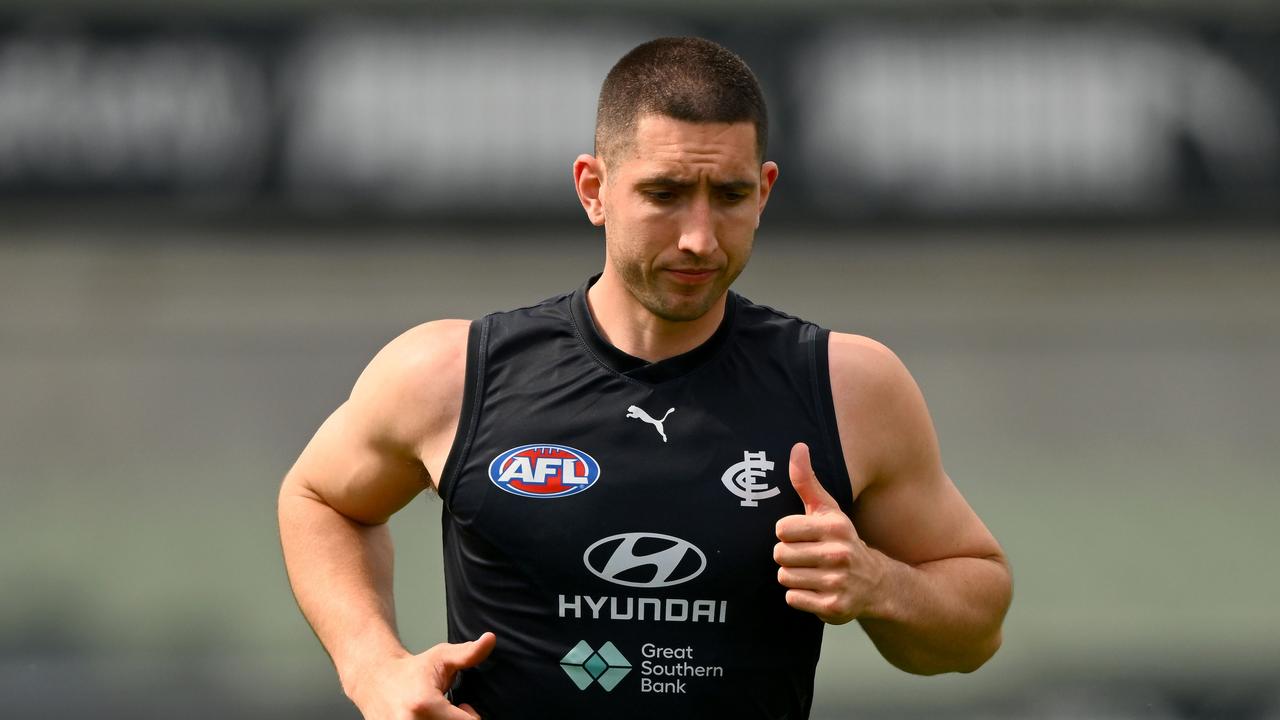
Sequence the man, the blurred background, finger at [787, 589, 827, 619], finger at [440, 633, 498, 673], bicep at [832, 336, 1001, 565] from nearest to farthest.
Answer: finger at [787, 589, 827, 619] → finger at [440, 633, 498, 673] → the man → bicep at [832, 336, 1001, 565] → the blurred background

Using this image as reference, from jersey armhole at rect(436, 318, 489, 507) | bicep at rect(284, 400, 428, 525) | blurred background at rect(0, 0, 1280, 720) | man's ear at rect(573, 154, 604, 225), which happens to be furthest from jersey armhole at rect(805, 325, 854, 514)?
blurred background at rect(0, 0, 1280, 720)

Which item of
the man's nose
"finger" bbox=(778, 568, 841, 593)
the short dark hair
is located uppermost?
the short dark hair

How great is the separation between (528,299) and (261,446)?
1710 mm

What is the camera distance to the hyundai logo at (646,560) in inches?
126

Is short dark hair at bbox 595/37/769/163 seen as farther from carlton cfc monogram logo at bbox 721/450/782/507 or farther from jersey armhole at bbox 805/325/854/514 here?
carlton cfc monogram logo at bbox 721/450/782/507

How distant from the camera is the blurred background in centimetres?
949

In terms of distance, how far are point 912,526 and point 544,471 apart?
28.0 inches

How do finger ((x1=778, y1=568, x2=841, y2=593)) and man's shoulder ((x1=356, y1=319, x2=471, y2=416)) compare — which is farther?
man's shoulder ((x1=356, y1=319, x2=471, y2=416))

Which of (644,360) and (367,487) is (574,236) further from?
(644,360)

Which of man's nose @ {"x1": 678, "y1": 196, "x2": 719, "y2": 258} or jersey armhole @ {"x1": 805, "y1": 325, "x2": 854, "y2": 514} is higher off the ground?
man's nose @ {"x1": 678, "y1": 196, "x2": 719, "y2": 258}

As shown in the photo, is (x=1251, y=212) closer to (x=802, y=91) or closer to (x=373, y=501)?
(x=802, y=91)

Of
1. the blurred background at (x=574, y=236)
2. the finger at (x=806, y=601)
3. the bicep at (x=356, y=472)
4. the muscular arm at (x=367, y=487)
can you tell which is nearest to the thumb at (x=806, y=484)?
the finger at (x=806, y=601)

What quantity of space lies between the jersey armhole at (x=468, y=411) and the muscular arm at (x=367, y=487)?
0.06ft

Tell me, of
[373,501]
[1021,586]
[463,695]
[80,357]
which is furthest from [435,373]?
[80,357]
